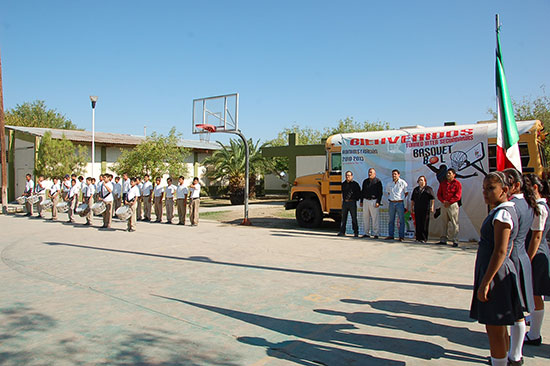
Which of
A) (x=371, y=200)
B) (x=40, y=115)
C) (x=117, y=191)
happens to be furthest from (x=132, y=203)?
(x=40, y=115)

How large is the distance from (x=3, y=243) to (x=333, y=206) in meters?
9.31

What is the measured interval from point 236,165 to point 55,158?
35.1 feet

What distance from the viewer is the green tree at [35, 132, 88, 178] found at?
2533 centimetres

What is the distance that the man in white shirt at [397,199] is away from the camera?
11.8 meters

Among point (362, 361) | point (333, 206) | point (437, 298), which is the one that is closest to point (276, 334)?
point (362, 361)

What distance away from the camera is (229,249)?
1037 cm

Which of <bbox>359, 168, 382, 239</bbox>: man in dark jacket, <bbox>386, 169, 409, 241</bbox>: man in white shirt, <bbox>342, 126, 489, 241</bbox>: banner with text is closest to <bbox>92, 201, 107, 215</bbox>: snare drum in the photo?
<bbox>342, 126, 489, 241</bbox>: banner with text

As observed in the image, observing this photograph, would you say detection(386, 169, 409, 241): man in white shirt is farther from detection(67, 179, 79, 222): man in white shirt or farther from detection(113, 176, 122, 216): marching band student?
detection(67, 179, 79, 222): man in white shirt

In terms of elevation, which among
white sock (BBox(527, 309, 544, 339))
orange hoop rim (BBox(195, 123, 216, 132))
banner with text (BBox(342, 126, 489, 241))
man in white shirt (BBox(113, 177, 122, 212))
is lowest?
white sock (BBox(527, 309, 544, 339))

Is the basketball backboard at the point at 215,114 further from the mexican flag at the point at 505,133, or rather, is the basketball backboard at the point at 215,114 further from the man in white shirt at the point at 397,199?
the mexican flag at the point at 505,133

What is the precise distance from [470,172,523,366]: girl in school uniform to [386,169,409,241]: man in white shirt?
27.1 ft

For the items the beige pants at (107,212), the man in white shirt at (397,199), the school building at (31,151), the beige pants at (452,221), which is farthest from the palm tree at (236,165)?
the beige pants at (452,221)

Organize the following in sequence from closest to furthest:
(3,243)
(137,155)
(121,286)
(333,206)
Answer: (121,286), (3,243), (333,206), (137,155)

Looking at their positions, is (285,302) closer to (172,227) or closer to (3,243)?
(3,243)
